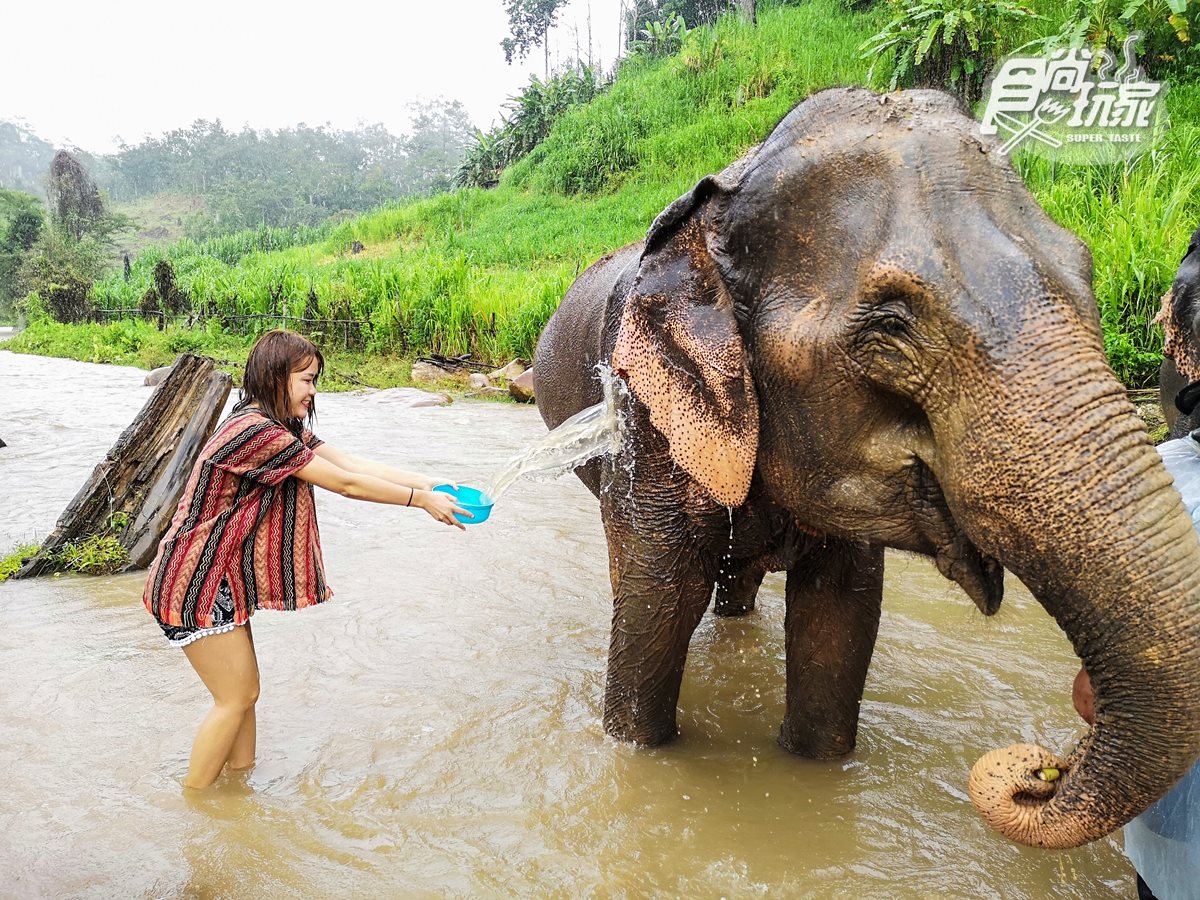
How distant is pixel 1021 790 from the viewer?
160cm

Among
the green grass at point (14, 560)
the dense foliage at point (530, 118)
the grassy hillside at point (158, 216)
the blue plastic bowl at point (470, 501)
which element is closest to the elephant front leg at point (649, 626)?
the blue plastic bowl at point (470, 501)

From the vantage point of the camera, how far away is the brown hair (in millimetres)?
2539

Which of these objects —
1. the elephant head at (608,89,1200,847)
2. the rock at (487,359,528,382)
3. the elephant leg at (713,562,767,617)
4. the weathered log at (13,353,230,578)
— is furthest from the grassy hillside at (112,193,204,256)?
the elephant head at (608,89,1200,847)

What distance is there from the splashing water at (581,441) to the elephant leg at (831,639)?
26.5 inches

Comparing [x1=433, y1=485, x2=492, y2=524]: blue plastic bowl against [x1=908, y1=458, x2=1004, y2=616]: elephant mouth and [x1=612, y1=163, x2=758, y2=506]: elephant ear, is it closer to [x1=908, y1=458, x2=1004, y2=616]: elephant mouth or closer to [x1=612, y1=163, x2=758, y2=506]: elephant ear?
[x1=612, y1=163, x2=758, y2=506]: elephant ear

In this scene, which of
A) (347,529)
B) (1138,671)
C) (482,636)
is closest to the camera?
(1138,671)

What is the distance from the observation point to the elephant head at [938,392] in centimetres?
139

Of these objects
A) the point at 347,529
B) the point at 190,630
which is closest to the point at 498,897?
the point at 190,630

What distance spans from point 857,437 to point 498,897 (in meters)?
1.48

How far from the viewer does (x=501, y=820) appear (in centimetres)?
262

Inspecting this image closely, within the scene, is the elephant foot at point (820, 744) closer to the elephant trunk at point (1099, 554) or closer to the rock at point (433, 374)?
the elephant trunk at point (1099, 554)

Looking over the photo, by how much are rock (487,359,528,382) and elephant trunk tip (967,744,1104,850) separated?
32.0 feet

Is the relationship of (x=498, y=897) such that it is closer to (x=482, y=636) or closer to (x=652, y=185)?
(x=482, y=636)

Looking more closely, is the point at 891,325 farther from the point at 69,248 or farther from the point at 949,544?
the point at 69,248
